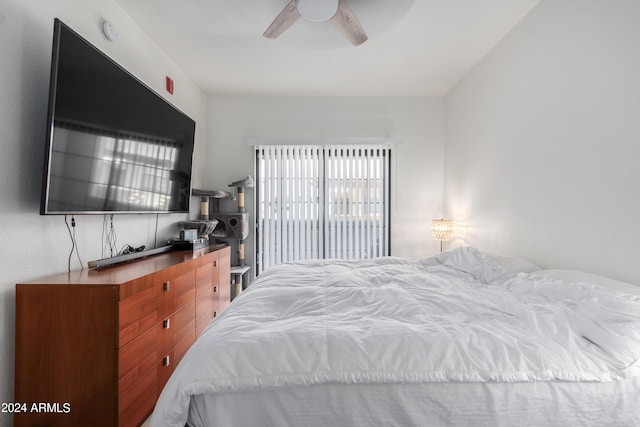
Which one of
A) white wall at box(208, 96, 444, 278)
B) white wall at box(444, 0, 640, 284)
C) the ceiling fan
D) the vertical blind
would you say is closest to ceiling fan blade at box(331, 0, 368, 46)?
the ceiling fan

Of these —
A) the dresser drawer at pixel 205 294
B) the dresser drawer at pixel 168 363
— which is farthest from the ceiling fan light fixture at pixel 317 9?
the dresser drawer at pixel 168 363

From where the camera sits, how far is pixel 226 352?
0.97 meters

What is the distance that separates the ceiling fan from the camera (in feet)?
6.04

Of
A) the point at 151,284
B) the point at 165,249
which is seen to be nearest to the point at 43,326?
the point at 151,284

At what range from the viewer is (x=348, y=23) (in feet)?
6.75

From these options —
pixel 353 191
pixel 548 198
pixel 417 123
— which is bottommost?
pixel 548 198

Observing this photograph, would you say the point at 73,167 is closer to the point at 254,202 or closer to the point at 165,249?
the point at 165,249

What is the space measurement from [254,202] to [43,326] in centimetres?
265

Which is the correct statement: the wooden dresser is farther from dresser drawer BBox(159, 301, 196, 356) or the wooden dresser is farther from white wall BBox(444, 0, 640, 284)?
white wall BBox(444, 0, 640, 284)

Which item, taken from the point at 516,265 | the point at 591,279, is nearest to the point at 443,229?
the point at 516,265

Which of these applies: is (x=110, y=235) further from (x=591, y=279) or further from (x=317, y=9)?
(x=591, y=279)

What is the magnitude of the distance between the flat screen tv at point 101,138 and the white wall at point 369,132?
138 centimetres

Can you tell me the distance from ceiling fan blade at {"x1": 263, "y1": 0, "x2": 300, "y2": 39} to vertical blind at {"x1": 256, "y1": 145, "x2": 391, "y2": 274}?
178cm

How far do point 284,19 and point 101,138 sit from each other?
1.40m
